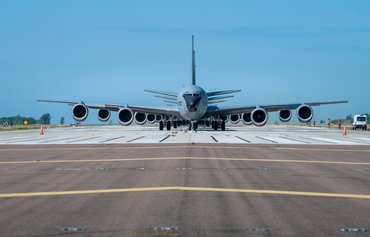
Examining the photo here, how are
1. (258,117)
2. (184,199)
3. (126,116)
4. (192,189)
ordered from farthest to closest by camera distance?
(258,117) → (126,116) → (192,189) → (184,199)

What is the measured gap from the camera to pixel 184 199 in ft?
28.1

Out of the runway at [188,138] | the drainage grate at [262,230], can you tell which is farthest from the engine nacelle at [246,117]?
the drainage grate at [262,230]

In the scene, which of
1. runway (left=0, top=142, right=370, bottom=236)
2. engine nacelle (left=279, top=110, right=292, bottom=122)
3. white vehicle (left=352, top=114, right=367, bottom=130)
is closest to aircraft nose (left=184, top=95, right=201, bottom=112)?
engine nacelle (left=279, top=110, right=292, bottom=122)

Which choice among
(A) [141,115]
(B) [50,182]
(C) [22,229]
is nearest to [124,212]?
(C) [22,229]

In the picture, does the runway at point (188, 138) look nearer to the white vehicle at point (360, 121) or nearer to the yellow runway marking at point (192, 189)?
the yellow runway marking at point (192, 189)

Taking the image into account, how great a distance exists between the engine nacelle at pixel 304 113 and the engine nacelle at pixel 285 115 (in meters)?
2.50

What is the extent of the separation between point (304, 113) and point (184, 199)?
40508 mm

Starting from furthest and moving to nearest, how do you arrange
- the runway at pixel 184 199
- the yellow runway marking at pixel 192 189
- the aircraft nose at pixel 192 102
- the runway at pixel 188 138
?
the aircraft nose at pixel 192 102 → the runway at pixel 188 138 → the yellow runway marking at pixel 192 189 → the runway at pixel 184 199

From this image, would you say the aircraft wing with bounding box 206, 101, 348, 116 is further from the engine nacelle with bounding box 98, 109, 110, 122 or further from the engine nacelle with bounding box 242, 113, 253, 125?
the engine nacelle with bounding box 98, 109, 110, 122

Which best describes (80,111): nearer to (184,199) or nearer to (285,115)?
(285,115)

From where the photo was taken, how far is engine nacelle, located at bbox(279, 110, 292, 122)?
164 feet

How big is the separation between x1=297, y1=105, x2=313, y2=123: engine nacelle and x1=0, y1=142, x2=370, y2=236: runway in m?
32.8

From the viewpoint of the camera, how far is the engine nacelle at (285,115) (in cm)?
5000

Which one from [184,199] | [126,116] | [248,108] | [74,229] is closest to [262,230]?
[74,229]
